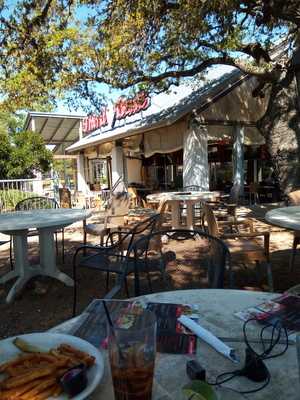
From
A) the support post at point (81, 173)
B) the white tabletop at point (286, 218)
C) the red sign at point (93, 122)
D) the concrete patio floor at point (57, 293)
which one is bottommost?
the concrete patio floor at point (57, 293)

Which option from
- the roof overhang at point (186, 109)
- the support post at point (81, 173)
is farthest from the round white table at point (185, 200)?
the support post at point (81, 173)

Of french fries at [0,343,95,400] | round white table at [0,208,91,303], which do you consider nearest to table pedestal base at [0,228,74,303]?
round white table at [0,208,91,303]

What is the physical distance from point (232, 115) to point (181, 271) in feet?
28.0

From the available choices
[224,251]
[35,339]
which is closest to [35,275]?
[224,251]

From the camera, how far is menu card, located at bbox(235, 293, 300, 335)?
1.36 metres

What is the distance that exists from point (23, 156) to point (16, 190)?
154 inches

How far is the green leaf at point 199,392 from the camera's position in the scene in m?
0.84

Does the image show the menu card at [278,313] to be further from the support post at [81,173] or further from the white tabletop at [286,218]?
the support post at [81,173]

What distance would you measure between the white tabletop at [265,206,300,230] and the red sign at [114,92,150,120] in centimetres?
628

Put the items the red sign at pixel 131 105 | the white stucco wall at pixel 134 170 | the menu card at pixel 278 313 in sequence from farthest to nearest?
the white stucco wall at pixel 134 170
the red sign at pixel 131 105
the menu card at pixel 278 313

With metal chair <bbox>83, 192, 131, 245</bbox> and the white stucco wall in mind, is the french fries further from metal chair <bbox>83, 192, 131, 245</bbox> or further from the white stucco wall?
the white stucco wall

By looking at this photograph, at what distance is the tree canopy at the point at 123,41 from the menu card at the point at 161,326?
587 cm

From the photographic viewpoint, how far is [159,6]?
21.2 ft

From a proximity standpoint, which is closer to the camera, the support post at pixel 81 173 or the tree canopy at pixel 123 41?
the tree canopy at pixel 123 41
